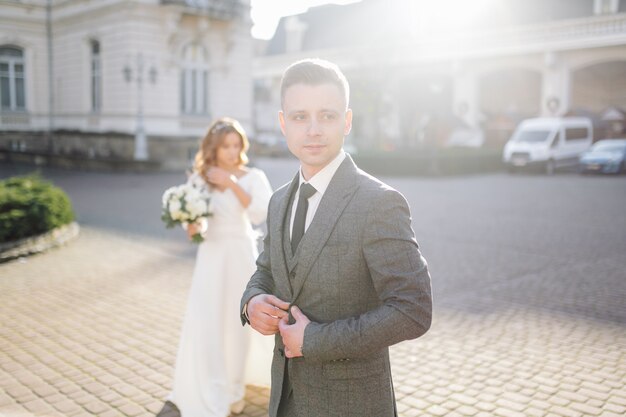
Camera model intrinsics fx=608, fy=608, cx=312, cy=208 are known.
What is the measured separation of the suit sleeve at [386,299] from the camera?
6.58 feet

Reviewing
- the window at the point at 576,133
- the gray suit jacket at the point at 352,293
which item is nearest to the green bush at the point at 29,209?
the gray suit jacket at the point at 352,293

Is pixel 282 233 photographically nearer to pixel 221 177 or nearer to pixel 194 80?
pixel 221 177

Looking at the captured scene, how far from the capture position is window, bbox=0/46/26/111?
30.0m

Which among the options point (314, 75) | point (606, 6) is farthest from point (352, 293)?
point (606, 6)

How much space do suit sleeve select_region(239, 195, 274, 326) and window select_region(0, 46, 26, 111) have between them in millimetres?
31871

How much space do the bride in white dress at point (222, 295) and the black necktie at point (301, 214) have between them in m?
2.36

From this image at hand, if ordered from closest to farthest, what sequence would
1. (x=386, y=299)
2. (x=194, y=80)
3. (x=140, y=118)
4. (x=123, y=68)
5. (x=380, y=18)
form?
(x=386, y=299), (x=140, y=118), (x=123, y=68), (x=194, y=80), (x=380, y=18)

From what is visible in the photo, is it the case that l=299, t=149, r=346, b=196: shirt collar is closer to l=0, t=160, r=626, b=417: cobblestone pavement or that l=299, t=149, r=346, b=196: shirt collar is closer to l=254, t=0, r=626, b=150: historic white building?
l=0, t=160, r=626, b=417: cobblestone pavement

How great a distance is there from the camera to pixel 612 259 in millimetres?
9641

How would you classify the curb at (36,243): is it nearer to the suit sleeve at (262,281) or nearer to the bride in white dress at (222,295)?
the bride in white dress at (222,295)

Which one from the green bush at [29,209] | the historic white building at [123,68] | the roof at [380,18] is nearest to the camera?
the green bush at [29,209]

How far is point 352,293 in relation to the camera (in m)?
2.14

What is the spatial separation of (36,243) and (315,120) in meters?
8.67

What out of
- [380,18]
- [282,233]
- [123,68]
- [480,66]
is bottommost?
[282,233]
